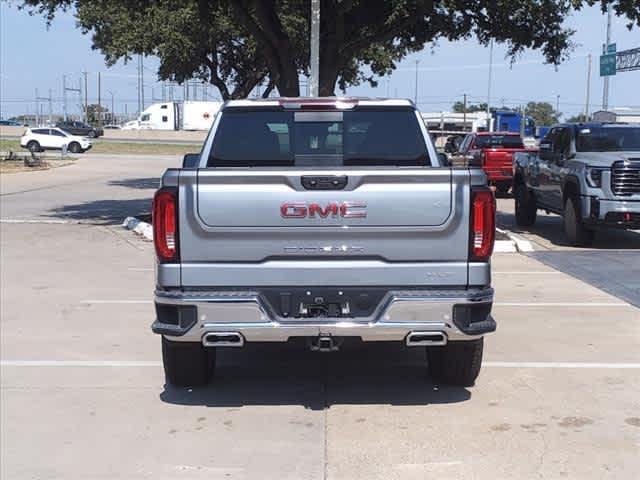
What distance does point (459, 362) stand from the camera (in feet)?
20.6

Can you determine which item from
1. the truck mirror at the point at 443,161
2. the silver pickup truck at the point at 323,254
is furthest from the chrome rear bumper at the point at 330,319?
the truck mirror at the point at 443,161

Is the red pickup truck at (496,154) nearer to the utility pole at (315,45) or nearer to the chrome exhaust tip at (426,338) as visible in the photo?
the utility pole at (315,45)

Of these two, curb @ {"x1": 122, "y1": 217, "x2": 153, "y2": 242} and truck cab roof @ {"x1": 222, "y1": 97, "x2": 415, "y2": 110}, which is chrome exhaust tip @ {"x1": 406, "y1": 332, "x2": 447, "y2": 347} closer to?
truck cab roof @ {"x1": 222, "y1": 97, "x2": 415, "y2": 110}

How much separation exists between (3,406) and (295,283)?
2225 millimetres

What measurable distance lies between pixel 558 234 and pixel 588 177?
2.96m

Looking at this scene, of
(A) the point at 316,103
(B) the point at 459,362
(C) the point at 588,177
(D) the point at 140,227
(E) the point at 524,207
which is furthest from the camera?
(E) the point at 524,207

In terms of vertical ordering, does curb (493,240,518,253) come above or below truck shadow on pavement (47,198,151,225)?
above

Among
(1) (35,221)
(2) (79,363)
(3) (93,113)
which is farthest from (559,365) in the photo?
(3) (93,113)

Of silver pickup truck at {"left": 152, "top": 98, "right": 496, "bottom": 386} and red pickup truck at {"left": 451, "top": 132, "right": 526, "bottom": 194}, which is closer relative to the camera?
silver pickup truck at {"left": 152, "top": 98, "right": 496, "bottom": 386}

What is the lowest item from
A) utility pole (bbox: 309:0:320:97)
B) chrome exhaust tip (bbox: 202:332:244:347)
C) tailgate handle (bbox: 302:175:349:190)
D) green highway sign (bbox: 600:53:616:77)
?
chrome exhaust tip (bbox: 202:332:244:347)

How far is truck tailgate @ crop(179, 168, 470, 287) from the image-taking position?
212 inches

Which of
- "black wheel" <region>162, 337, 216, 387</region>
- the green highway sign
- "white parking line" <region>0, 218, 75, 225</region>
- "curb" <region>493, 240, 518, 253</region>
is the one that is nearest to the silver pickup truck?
"black wheel" <region>162, 337, 216, 387</region>

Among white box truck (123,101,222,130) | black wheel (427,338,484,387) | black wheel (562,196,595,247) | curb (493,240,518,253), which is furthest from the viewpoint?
white box truck (123,101,222,130)

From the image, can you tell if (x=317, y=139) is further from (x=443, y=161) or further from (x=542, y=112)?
(x=542, y=112)
